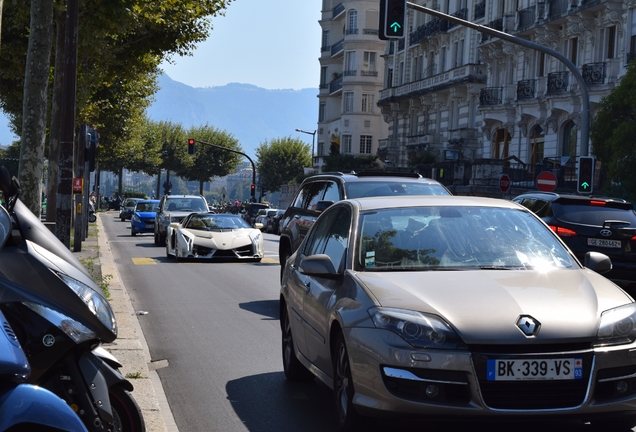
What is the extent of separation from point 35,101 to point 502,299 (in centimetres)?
1531

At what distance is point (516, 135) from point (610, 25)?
32.4ft

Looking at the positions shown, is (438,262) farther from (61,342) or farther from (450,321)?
(61,342)

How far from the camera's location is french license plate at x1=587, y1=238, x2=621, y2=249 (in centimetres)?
1527

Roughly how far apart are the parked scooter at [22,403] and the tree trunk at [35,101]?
16.7 m

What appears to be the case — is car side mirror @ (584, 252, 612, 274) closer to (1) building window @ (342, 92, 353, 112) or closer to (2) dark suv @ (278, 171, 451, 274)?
(2) dark suv @ (278, 171, 451, 274)

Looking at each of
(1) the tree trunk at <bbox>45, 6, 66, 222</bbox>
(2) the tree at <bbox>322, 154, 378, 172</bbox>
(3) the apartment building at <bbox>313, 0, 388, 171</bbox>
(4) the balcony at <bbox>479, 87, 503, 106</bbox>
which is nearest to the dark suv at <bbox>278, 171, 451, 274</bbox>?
(1) the tree trunk at <bbox>45, 6, 66, 222</bbox>

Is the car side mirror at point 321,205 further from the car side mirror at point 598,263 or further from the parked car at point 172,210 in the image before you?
the parked car at point 172,210

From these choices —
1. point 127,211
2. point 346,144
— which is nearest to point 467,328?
point 127,211

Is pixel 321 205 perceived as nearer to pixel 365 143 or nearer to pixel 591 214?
Result: pixel 591 214

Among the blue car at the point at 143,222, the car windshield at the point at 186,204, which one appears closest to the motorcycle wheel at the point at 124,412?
the car windshield at the point at 186,204

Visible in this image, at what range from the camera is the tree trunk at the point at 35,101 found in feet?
62.2

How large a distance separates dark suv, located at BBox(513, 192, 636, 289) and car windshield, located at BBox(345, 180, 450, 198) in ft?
9.11

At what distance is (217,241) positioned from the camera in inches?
917

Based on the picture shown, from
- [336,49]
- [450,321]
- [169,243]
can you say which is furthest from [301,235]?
[336,49]
